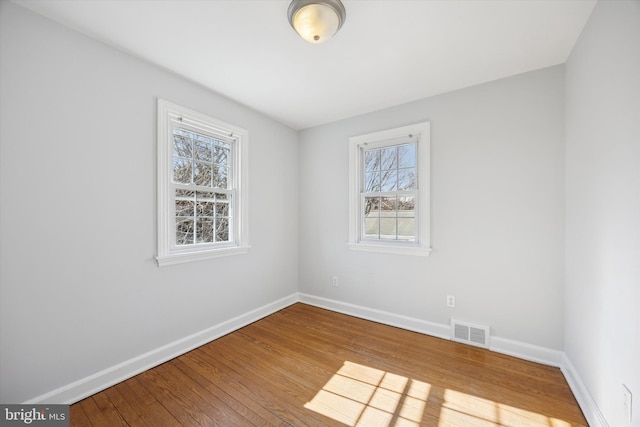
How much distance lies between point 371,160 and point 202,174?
200cm

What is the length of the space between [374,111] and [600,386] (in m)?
2.97

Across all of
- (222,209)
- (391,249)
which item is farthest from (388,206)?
(222,209)

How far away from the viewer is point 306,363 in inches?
87.0

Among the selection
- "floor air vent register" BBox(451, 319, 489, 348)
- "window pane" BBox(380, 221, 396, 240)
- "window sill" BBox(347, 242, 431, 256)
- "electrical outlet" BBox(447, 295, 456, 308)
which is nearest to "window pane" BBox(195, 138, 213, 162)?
"window sill" BBox(347, 242, 431, 256)

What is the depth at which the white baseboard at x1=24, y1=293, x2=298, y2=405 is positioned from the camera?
1697mm

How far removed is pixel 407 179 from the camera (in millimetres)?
2953

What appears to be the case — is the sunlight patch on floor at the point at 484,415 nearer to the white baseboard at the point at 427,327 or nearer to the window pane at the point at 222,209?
the white baseboard at the point at 427,327

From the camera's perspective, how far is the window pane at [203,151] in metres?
2.61

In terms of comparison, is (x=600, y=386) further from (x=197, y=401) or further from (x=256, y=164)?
(x=256, y=164)

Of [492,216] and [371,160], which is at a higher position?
[371,160]

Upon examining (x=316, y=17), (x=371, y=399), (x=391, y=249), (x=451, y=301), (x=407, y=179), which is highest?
(x=316, y=17)

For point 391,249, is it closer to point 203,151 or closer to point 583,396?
point 583,396

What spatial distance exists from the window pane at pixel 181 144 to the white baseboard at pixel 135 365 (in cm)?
176

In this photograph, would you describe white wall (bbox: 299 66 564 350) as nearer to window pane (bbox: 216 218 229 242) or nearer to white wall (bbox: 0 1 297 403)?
window pane (bbox: 216 218 229 242)
